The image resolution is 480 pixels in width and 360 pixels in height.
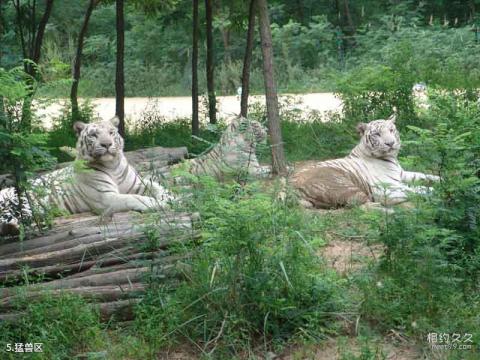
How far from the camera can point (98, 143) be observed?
7738 millimetres

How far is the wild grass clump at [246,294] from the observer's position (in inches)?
204

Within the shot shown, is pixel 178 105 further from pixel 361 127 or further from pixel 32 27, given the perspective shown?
pixel 361 127

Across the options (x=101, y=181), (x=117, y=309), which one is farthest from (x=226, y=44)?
(x=117, y=309)

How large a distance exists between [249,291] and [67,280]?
1.22 meters

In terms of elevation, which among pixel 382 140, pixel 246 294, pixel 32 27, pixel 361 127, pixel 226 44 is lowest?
pixel 246 294

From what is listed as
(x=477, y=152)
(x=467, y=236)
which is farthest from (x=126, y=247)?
(x=477, y=152)

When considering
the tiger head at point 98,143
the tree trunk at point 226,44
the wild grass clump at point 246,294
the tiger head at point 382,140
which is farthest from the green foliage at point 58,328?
the tree trunk at point 226,44

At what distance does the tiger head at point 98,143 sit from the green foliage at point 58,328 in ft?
8.39

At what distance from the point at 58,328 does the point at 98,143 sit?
9.04ft

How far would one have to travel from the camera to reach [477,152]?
6496 mm

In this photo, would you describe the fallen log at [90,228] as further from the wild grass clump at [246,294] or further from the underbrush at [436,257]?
the underbrush at [436,257]

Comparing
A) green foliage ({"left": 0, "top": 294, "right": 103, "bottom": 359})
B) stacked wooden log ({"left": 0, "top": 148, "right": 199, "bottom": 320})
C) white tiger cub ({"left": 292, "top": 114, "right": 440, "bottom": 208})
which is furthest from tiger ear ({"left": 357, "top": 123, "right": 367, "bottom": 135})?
green foliage ({"left": 0, "top": 294, "right": 103, "bottom": 359})

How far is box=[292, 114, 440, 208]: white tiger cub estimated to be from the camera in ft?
28.1

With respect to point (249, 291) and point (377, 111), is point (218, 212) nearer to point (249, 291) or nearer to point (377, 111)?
point (249, 291)
